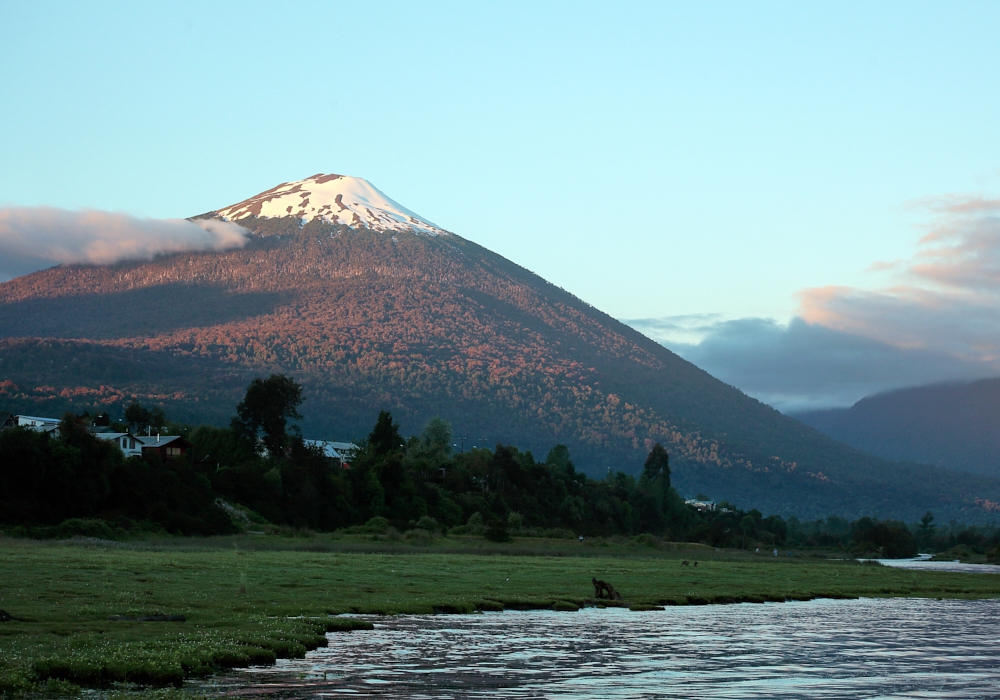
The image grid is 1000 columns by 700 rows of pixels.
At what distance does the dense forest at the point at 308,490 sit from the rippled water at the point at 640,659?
4785 cm

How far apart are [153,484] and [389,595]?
50369 mm

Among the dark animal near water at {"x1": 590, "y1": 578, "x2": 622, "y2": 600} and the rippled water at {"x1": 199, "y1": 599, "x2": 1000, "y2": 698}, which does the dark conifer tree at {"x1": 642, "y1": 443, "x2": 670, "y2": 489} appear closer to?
the dark animal near water at {"x1": 590, "y1": 578, "x2": 622, "y2": 600}

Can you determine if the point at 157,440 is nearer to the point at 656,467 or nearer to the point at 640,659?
the point at 656,467

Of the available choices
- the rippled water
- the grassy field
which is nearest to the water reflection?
the grassy field

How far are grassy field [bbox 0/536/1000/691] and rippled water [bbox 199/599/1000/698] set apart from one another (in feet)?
6.31

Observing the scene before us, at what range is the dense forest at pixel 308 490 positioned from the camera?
3098 inches

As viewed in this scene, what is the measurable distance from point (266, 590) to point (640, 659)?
59.9 feet

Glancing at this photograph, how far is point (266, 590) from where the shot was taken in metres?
40.7

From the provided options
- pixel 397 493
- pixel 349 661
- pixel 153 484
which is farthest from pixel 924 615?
pixel 397 493

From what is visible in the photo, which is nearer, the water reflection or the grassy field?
the grassy field

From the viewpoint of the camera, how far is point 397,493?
11612 centimetres

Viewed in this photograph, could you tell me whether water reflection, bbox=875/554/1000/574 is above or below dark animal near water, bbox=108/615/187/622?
below

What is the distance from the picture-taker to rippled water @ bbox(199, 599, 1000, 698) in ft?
74.4

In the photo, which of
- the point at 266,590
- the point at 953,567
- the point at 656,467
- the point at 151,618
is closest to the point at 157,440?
the point at 266,590
